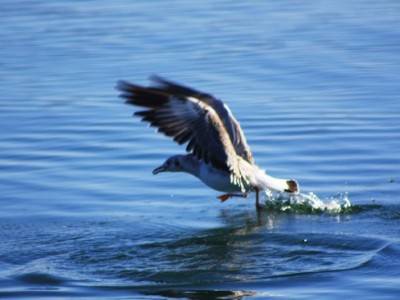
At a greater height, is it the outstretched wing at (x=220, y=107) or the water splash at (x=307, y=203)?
the outstretched wing at (x=220, y=107)

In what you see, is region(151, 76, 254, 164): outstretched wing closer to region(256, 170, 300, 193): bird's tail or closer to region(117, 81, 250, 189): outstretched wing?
region(117, 81, 250, 189): outstretched wing

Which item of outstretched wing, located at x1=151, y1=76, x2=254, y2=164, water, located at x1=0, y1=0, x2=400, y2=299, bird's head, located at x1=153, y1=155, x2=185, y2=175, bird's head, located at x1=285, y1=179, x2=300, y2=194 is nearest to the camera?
water, located at x1=0, y1=0, x2=400, y2=299

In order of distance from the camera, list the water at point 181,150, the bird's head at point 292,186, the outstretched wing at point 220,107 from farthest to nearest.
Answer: the bird's head at point 292,186, the outstretched wing at point 220,107, the water at point 181,150

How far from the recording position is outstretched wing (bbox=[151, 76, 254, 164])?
10.9 meters

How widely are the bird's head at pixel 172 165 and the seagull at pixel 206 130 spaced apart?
0.45 metres

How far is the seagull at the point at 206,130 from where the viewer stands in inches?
431

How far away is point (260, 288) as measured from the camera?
9.27 meters

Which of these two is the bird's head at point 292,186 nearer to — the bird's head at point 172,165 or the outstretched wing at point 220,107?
the outstretched wing at point 220,107

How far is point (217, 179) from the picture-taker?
11.7 m

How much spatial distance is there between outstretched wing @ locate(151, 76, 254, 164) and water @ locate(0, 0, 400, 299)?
66cm

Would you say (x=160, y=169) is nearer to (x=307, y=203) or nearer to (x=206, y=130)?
(x=206, y=130)

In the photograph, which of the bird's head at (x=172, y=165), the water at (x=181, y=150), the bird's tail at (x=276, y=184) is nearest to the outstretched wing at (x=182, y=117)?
the bird's tail at (x=276, y=184)

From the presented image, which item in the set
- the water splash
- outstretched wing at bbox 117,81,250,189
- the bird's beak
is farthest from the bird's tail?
the bird's beak

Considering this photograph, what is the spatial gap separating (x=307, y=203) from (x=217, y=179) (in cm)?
91
